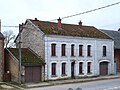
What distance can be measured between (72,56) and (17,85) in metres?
10.1

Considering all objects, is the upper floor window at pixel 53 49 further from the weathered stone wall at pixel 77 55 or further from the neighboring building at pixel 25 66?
the neighboring building at pixel 25 66

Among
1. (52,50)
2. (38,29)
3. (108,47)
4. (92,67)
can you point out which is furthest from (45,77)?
(108,47)

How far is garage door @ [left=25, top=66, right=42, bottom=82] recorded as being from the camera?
3180 cm

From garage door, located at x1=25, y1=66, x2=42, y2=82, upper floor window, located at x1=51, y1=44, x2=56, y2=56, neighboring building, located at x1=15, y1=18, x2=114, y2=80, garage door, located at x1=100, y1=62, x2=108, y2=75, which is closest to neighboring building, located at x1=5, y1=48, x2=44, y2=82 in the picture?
garage door, located at x1=25, y1=66, x2=42, y2=82

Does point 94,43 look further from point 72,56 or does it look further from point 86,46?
point 72,56

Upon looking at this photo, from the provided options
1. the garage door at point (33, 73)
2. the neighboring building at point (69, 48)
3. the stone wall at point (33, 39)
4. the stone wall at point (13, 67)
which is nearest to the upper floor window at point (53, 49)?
the neighboring building at point (69, 48)

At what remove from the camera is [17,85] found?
97.7 ft

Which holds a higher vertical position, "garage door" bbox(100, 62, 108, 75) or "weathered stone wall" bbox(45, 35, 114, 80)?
"weathered stone wall" bbox(45, 35, 114, 80)

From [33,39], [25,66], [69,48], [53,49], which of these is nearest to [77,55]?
[69,48]

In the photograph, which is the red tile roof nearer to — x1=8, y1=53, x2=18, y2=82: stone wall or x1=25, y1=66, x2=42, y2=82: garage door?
x1=25, y1=66, x2=42, y2=82: garage door

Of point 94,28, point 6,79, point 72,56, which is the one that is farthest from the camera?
point 94,28

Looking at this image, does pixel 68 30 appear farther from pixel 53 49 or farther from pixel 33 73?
pixel 33 73

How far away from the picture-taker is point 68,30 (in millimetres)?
37375

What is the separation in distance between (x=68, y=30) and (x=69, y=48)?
9.26 ft
